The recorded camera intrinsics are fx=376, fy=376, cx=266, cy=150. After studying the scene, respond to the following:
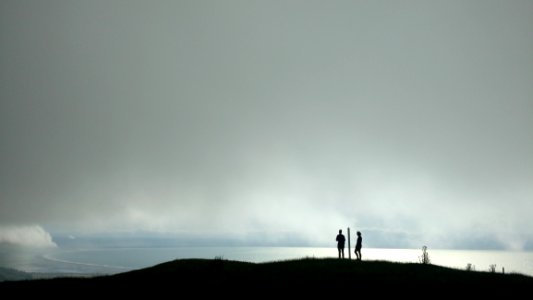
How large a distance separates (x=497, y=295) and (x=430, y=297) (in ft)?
14.2

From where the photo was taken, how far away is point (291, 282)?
25.2 m

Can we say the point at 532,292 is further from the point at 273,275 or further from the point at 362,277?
the point at 273,275

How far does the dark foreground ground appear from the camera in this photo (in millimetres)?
23281

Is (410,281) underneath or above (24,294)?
above

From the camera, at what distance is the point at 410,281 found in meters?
24.8

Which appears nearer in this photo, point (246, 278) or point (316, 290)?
point (316, 290)

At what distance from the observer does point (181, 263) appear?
114ft

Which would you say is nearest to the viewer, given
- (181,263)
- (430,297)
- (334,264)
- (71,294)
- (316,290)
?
(430,297)

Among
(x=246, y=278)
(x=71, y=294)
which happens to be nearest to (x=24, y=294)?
(x=71, y=294)

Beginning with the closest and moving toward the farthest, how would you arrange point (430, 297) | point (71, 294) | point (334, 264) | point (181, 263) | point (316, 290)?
point (430, 297)
point (316, 290)
point (71, 294)
point (334, 264)
point (181, 263)

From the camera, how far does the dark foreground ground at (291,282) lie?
76.4ft

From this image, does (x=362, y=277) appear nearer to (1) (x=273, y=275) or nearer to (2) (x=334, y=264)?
(2) (x=334, y=264)

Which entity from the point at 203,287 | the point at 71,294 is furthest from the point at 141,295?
the point at 71,294

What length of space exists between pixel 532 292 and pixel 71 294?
3050 centimetres
